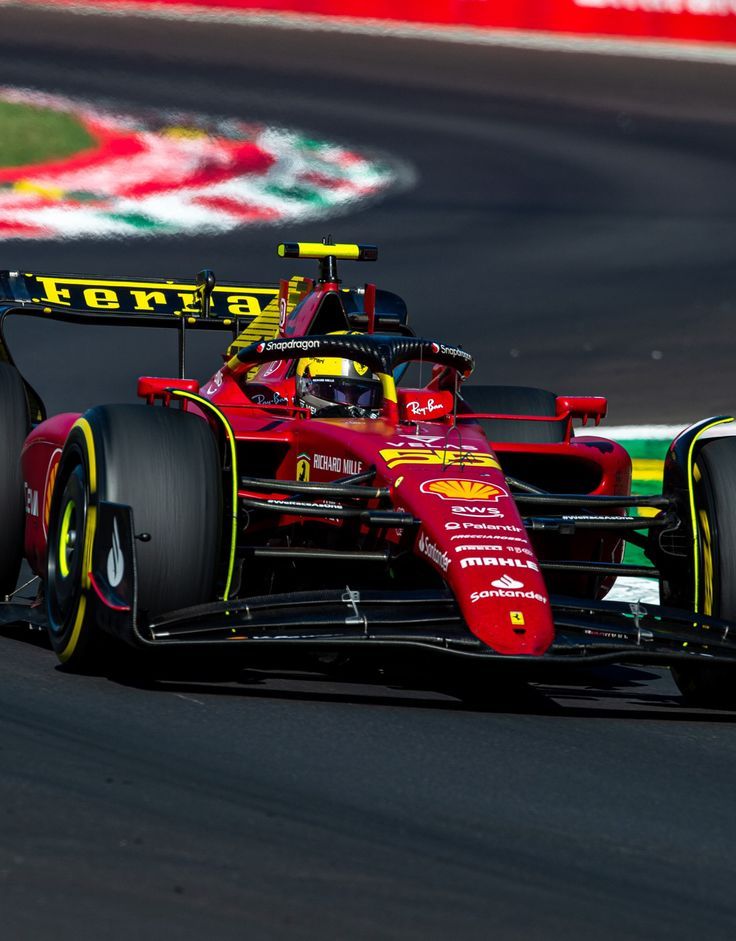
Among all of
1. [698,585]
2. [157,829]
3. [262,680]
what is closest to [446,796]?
[157,829]

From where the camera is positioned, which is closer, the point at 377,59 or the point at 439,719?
the point at 439,719

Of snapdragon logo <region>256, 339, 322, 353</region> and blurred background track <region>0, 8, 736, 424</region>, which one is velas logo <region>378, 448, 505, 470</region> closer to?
snapdragon logo <region>256, 339, 322, 353</region>

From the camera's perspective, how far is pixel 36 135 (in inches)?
837

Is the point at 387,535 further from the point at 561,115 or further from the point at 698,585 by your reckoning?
the point at 561,115

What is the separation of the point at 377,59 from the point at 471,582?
19747 mm

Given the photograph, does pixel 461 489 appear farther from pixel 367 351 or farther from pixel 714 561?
pixel 367 351

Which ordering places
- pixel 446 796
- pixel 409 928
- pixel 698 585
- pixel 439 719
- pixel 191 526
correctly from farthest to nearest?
1. pixel 698 585
2. pixel 191 526
3. pixel 439 719
4. pixel 446 796
5. pixel 409 928

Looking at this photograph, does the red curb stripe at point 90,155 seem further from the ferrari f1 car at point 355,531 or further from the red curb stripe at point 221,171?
the ferrari f1 car at point 355,531

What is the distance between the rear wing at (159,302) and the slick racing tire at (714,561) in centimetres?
329

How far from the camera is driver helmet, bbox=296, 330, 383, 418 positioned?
7.52m

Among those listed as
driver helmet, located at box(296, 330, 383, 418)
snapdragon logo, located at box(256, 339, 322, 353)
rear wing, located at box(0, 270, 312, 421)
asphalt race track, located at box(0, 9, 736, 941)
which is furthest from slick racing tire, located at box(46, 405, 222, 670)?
rear wing, located at box(0, 270, 312, 421)

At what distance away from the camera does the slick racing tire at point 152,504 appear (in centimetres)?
560

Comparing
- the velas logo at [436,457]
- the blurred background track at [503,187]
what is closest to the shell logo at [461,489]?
the velas logo at [436,457]

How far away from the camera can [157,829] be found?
3674mm
